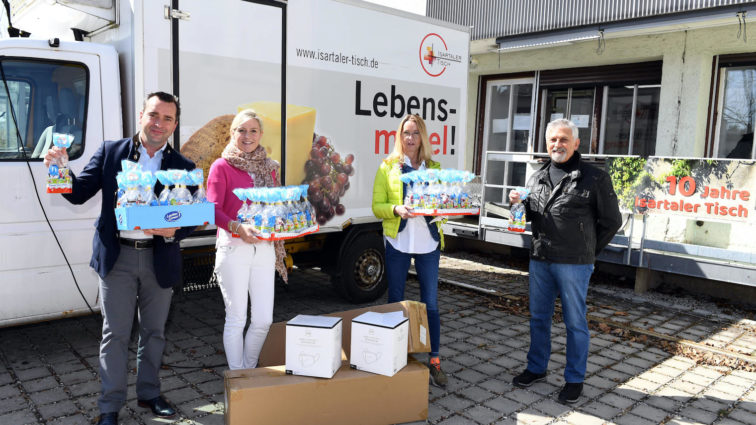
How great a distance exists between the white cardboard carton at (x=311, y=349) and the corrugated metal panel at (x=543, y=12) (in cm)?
623

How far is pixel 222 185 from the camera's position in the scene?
3408 mm

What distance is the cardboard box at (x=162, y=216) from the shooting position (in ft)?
9.43

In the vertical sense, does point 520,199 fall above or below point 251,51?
below

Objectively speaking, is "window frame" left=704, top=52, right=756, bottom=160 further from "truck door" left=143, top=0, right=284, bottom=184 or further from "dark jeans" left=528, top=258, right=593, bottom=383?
"truck door" left=143, top=0, right=284, bottom=184

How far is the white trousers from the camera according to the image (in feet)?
11.3

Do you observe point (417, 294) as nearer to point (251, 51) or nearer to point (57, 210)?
point (251, 51)

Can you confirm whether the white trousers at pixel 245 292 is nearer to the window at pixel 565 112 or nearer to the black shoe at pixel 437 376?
the black shoe at pixel 437 376

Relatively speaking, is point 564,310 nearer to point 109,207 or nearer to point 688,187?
point 109,207

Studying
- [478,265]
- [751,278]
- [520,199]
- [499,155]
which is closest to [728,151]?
[751,278]

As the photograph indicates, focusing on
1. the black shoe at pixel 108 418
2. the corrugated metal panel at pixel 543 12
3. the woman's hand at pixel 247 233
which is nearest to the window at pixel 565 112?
the corrugated metal panel at pixel 543 12

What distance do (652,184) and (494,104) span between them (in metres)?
4.34

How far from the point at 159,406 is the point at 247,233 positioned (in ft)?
4.14

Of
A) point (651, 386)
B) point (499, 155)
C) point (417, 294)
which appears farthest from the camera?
point (499, 155)

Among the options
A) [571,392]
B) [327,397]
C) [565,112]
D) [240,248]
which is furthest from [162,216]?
[565,112]
